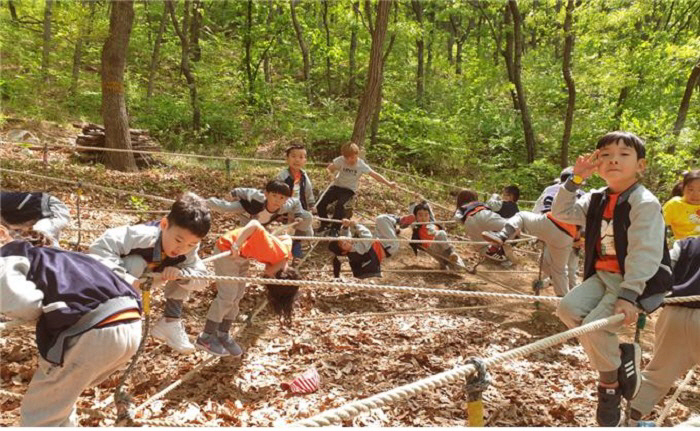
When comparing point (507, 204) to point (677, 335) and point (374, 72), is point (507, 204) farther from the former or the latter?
point (677, 335)

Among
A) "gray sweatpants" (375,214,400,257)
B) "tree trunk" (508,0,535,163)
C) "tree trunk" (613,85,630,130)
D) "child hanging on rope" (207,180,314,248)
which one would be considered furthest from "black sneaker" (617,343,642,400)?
"tree trunk" (508,0,535,163)

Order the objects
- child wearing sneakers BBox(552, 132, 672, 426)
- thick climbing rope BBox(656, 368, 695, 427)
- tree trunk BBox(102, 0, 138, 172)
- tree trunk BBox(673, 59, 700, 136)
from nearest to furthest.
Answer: child wearing sneakers BBox(552, 132, 672, 426), thick climbing rope BBox(656, 368, 695, 427), tree trunk BBox(102, 0, 138, 172), tree trunk BBox(673, 59, 700, 136)

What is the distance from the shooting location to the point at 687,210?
412cm

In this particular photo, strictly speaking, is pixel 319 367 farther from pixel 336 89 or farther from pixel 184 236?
pixel 336 89

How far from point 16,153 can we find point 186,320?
631 centimetres

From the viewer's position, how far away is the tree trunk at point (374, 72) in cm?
845

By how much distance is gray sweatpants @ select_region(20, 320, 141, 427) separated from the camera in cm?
227

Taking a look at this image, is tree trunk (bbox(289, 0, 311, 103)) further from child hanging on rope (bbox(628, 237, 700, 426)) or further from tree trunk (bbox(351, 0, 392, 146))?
child hanging on rope (bbox(628, 237, 700, 426))

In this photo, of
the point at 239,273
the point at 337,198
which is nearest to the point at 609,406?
the point at 239,273

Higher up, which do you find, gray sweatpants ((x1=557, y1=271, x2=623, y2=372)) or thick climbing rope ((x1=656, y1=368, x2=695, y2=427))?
gray sweatpants ((x1=557, y1=271, x2=623, y2=372))

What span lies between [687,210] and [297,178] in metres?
4.11

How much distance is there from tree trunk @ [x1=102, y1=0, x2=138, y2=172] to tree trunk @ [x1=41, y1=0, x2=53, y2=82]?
18.3 ft

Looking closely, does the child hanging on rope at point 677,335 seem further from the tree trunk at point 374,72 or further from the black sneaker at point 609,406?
the tree trunk at point 374,72

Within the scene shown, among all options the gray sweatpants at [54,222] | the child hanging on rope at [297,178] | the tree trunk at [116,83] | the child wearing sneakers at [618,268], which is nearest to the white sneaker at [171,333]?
the gray sweatpants at [54,222]
